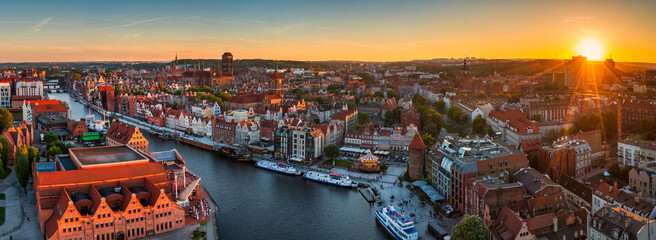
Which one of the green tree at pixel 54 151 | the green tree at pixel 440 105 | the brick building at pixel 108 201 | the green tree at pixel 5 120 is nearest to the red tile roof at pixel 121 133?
Result: the green tree at pixel 54 151

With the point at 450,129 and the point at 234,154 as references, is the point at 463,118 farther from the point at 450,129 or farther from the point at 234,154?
the point at 234,154

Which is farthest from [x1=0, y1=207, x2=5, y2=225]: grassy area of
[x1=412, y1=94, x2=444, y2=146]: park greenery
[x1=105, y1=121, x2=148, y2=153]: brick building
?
[x1=412, y1=94, x2=444, y2=146]: park greenery

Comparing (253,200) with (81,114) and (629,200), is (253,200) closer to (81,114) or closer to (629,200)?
(629,200)

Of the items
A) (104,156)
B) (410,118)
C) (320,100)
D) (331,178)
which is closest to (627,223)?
(331,178)

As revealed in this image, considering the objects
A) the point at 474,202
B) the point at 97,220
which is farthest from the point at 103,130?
the point at 474,202

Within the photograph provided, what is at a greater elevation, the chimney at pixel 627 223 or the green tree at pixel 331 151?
the green tree at pixel 331 151

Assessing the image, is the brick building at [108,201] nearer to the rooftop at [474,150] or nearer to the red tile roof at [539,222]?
the rooftop at [474,150]

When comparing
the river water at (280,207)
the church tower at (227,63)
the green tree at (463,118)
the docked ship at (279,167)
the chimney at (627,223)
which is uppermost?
the church tower at (227,63)
